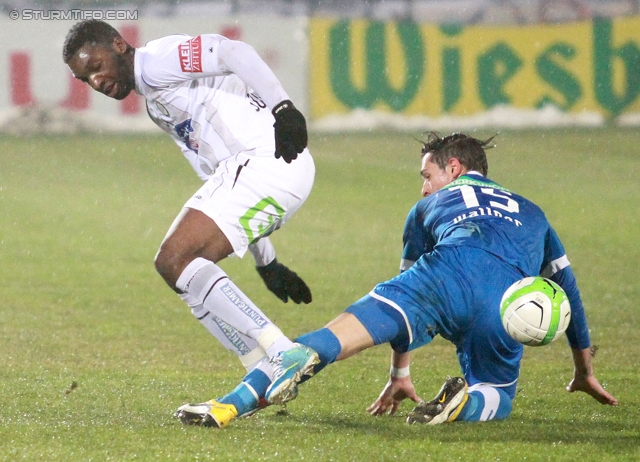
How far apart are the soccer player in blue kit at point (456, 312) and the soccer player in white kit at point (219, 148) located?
228 mm

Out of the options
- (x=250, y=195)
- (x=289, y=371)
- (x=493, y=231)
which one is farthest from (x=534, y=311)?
(x=250, y=195)

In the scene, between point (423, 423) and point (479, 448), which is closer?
point (479, 448)

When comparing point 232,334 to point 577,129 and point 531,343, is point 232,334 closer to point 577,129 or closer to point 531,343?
point 531,343

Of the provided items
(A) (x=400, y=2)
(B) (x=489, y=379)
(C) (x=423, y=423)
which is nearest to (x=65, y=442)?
(C) (x=423, y=423)

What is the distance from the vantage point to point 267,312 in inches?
301

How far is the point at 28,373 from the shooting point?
5473 mm

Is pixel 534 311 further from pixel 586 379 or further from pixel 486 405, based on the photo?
pixel 586 379

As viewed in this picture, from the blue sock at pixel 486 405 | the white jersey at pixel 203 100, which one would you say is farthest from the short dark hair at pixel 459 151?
the blue sock at pixel 486 405

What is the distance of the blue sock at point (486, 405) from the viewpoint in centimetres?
437

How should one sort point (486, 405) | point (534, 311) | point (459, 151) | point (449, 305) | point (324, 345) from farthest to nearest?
point (459, 151), point (486, 405), point (449, 305), point (534, 311), point (324, 345)

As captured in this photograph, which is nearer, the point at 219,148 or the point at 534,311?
the point at 534,311

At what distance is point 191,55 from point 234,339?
50.1 inches

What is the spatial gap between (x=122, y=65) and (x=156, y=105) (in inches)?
9.6

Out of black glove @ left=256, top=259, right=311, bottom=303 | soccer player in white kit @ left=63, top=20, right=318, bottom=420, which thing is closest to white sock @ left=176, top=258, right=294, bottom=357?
soccer player in white kit @ left=63, top=20, right=318, bottom=420
